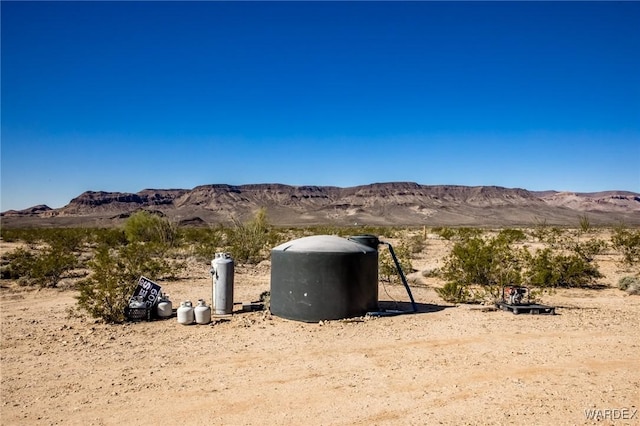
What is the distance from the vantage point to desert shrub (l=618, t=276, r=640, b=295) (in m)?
14.3

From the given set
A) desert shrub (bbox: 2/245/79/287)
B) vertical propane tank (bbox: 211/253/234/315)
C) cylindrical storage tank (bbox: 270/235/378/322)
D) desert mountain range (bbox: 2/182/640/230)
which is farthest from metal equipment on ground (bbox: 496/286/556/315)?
desert mountain range (bbox: 2/182/640/230)

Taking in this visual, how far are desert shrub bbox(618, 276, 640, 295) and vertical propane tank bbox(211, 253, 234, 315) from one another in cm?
1223

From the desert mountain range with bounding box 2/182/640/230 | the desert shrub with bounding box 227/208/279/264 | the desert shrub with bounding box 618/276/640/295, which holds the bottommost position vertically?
the desert shrub with bounding box 618/276/640/295

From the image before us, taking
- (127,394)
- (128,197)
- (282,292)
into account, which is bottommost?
(127,394)

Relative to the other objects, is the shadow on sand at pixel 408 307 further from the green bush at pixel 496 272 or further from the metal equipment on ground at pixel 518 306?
the metal equipment on ground at pixel 518 306

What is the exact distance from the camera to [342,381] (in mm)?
6578

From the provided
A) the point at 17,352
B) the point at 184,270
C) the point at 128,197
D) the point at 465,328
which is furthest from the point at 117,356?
the point at 128,197

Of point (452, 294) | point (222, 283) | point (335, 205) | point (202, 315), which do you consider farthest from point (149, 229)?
point (335, 205)

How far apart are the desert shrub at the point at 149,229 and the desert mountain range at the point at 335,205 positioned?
7869cm

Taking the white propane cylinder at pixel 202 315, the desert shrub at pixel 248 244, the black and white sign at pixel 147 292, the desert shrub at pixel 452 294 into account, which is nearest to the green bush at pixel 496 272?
the desert shrub at pixel 452 294

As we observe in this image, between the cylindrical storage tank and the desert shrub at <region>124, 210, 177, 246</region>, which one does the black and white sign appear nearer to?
the cylindrical storage tank

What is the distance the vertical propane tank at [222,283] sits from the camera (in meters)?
10.5

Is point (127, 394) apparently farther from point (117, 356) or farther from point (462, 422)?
point (462, 422)

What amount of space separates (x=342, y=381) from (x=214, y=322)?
171 inches
